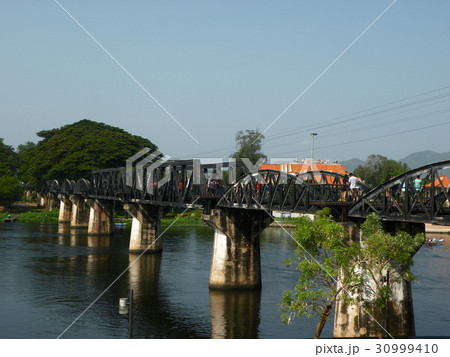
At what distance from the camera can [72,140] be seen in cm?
13575

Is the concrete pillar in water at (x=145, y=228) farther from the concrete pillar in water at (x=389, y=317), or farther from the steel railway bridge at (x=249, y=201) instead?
the concrete pillar in water at (x=389, y=317)

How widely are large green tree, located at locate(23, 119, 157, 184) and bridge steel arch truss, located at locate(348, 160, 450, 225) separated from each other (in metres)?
105

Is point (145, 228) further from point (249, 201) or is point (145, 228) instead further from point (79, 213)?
point (79, 213)

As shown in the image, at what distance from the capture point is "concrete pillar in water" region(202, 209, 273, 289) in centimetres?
4616

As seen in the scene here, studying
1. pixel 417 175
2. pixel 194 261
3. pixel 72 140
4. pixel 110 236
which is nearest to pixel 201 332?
pixel 417 175

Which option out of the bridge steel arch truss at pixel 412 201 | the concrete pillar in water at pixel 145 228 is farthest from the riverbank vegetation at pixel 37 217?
the bridge steel arch truss at pixel 412 201

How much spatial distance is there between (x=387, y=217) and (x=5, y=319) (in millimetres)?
27402

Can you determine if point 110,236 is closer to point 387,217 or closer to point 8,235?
point 8,235

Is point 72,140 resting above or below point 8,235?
above

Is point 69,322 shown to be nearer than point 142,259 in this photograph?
Yes

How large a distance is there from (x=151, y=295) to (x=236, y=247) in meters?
8.58

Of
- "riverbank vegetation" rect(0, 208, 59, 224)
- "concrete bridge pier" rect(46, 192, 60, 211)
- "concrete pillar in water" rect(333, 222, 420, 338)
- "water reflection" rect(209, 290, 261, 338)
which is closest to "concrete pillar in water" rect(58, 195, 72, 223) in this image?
"riverbank vegetation" rect(0, 208, 59, 224)

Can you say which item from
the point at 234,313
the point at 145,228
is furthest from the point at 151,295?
the point at 145,228

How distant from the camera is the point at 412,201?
83.3 feet
